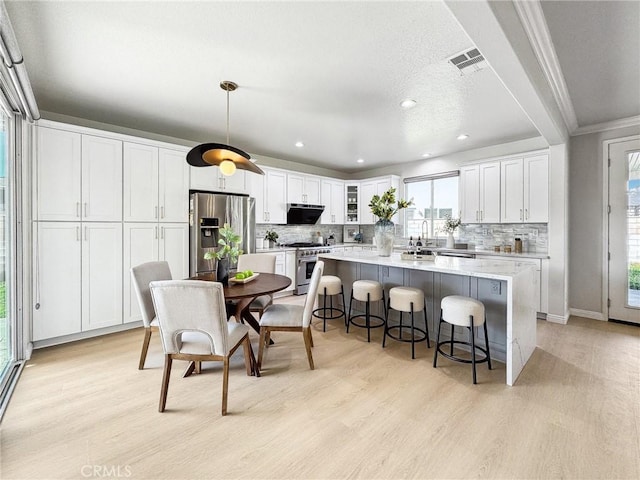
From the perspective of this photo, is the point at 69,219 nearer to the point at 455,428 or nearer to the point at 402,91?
the point at 402,91

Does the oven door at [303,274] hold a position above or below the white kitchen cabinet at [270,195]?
below

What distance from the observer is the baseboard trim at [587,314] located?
12.8 feet

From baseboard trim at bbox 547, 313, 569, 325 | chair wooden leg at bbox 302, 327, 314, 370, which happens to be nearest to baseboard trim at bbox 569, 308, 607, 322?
baseboard trim at bbox 547, 313, 569, 325

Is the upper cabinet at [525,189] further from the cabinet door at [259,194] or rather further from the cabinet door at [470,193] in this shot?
the cabinet door at [259,194]

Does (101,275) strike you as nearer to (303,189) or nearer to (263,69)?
(263,69)

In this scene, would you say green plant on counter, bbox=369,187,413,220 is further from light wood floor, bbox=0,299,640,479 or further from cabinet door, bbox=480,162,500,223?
cabinet door, bbox=480,162,500,223

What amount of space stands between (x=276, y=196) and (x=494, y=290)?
388 centimetres

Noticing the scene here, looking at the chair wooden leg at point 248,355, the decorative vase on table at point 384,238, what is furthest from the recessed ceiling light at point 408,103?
the chair wooden leg at point 248,355

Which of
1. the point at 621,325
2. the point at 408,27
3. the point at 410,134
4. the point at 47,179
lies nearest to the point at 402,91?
the point at 408,27

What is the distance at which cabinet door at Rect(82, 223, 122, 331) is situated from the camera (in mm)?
3158

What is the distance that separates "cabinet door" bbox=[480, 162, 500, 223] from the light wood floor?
2.36 metres

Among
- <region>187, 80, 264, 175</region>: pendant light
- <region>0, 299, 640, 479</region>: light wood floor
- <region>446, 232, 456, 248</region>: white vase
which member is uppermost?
<region>187, 80, 264, 175</region>: pendant light

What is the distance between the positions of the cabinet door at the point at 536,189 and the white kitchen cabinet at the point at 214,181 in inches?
169

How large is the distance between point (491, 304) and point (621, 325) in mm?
2446
